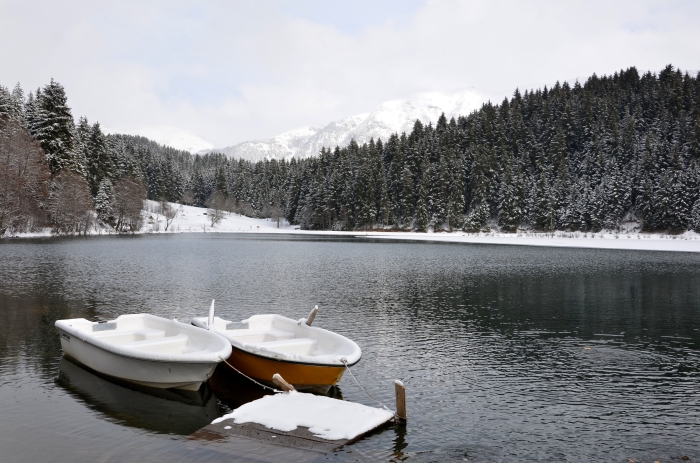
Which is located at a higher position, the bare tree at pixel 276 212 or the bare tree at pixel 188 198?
the bare tree at pixel 188 198

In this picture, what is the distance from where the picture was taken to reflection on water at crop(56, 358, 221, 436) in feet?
33.6

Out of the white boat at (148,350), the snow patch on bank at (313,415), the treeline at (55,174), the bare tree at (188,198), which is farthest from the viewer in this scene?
the bare tree at (188,198)

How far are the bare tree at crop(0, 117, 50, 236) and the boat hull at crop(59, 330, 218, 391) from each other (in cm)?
6570

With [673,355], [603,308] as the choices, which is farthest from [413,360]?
[603,308]

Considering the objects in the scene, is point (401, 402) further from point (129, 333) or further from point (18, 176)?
point (18, 176)

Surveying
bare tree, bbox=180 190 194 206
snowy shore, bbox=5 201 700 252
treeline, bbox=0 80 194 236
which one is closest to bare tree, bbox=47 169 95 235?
treeline, bbox=0 80 194 236

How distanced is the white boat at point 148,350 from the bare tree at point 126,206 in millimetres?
85081

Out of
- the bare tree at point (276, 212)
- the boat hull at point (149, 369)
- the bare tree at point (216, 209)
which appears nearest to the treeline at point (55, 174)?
the bare tree at point (216, 209)

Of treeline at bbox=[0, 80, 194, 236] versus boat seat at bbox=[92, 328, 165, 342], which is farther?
treeline at bbox=[0, 80, 194, 236]

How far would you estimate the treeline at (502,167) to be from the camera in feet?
287

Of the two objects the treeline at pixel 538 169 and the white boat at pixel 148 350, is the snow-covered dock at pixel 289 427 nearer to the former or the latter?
the white boat at pixel 148 350

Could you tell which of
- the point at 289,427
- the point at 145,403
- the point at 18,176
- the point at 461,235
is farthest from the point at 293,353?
the point at 461,235

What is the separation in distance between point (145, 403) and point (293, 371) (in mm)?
3328

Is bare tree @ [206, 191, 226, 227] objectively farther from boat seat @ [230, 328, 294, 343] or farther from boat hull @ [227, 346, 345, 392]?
boat hull @ [227, 346, 345, 392]
